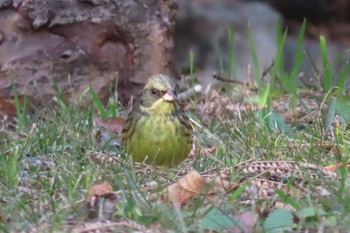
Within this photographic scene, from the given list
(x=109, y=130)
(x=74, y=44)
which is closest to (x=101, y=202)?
(x=109, y=130)

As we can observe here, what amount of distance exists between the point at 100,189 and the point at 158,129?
759mm

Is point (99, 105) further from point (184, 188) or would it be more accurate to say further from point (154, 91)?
point (184, 188)

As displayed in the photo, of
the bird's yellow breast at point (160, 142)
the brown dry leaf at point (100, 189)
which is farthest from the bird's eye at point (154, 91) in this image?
the brown dry leaf at point (100, 189)

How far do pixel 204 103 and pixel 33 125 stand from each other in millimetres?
1281

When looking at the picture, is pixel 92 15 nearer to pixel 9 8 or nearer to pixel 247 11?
pixel 9 8

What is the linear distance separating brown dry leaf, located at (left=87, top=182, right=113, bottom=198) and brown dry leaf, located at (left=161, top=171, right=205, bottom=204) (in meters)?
0.22

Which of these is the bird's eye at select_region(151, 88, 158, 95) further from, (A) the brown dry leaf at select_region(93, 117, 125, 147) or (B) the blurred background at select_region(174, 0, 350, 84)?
(B) the blurred background at select_region(174, 0, 350, 84)

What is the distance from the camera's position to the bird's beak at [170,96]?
15.7 ft

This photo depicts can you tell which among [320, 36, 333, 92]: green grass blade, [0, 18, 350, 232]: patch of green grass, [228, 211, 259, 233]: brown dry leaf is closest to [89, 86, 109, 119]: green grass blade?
[0, 18, 350, 232]: patch of green grass

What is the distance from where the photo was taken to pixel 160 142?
4680 mm

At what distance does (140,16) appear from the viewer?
639cm

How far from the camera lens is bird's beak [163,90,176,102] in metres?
4.80

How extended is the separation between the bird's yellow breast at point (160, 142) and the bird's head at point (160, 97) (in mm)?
56

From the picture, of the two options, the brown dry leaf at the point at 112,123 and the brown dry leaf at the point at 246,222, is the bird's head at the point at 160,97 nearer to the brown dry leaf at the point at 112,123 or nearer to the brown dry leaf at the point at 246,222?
the brown dry leaf at the point at 112,123
